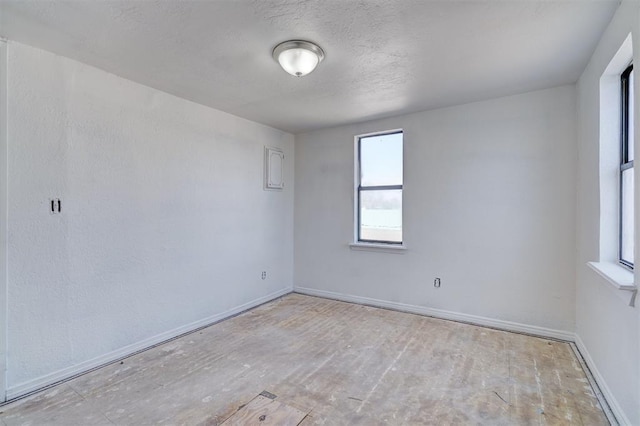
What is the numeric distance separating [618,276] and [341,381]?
6.30 ft

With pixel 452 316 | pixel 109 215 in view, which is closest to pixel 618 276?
pixel 452 316

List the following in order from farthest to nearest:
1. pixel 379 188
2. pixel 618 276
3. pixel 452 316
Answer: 1. pixel 379 188
2. pixel 452 316
3. pixel 618 276

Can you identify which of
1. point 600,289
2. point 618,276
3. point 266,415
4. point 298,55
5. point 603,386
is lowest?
point 266,415

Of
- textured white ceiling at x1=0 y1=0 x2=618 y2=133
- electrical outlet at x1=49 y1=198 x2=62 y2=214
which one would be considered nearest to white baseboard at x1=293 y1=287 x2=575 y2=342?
textured white ceiling at x1=0 y1=0 x2=618 y2=133

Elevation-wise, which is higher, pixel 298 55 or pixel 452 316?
pixel 298 55

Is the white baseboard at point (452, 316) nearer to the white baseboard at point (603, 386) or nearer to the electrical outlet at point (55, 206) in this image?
the white baseboard at point (603, 386)

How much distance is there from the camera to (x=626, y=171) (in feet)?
6.87

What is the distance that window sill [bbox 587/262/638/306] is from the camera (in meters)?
1.66

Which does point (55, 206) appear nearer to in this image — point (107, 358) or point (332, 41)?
point (107, 358)

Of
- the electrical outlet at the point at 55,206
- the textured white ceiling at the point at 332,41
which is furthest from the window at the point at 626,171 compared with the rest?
the electrical outlet at the point at 55,206

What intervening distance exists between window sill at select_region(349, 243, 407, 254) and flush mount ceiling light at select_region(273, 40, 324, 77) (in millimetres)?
2456

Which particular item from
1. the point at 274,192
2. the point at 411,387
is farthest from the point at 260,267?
the point at 411,387

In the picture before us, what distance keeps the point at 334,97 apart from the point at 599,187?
93.2 inches

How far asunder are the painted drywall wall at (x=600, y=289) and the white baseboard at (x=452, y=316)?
22 cm
